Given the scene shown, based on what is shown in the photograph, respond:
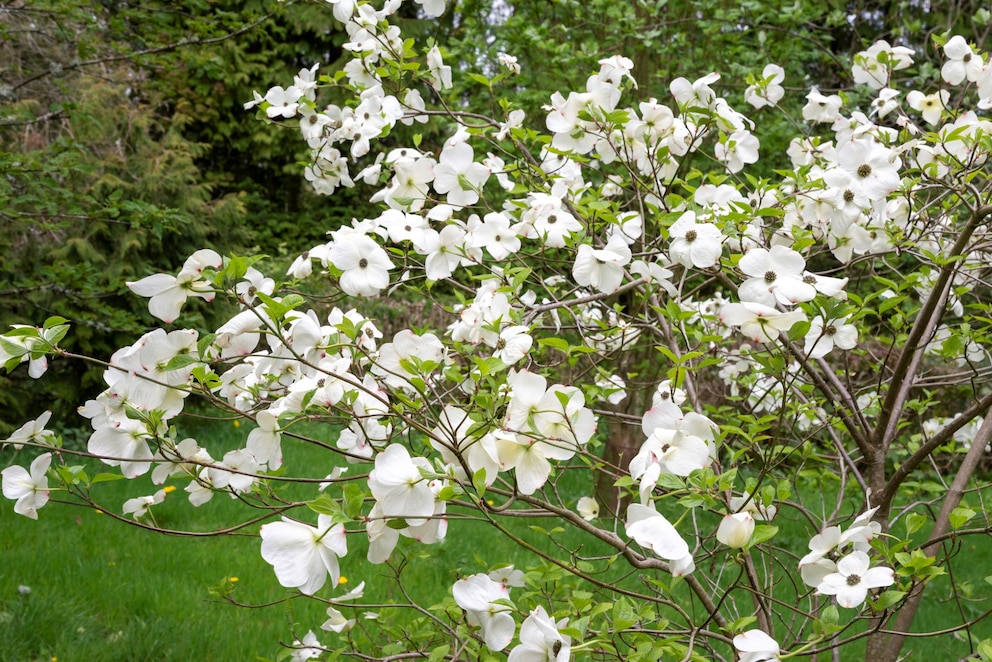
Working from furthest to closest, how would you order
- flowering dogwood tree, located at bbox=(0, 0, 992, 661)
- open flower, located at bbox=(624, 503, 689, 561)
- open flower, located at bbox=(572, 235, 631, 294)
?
1. open flower, located at bbox=(572, 235, 631, 294)
2. flowering dogwood tree, located at bbox=(0, 0, 992, 661)
3. open flower, located at bbox=(624, 503, 689, 561)

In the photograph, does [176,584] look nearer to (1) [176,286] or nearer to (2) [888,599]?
(1) [176,286]

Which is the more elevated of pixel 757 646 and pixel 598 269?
pixel 598 269

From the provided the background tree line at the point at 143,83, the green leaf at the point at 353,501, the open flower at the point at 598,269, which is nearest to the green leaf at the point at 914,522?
the open flower at the point at 598,269

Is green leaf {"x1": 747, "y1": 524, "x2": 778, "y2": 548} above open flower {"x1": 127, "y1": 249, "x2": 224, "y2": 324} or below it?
below

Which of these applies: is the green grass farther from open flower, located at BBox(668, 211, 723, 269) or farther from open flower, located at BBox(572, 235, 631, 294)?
open flower, located at BBox(668, 211, 723, 269)

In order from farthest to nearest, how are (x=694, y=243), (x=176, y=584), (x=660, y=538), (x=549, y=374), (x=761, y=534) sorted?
(x=176, y=584), (x=549, y=374), (x=694, y=243), (x=761, y=534), (x=660, y=538)

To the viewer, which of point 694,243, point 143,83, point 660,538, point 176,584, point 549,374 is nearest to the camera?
point 660,538

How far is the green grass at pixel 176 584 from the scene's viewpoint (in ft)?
7.93

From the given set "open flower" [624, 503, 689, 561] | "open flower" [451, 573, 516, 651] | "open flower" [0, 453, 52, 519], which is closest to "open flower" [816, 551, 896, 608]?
"open flower" [624, 503, 689, 561]

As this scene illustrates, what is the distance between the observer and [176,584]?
2830 mm

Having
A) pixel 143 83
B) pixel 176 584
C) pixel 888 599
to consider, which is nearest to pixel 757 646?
pixel 888 599

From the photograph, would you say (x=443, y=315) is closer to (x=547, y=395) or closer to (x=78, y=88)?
(x=78, y=88)

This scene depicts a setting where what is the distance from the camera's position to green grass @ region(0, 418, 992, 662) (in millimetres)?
2418

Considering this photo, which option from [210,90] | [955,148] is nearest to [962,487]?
[955,148]
